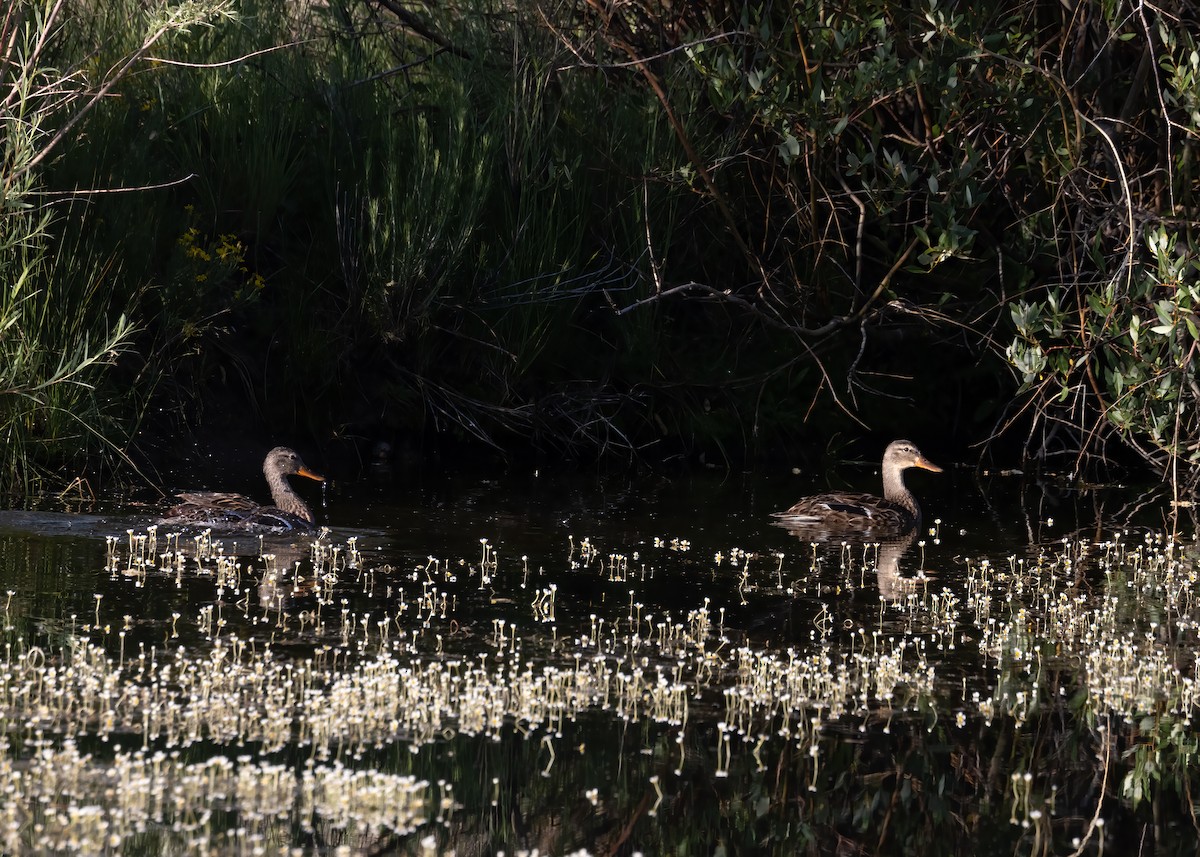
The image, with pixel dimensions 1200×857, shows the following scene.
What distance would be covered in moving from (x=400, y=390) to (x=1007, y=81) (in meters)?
5.66

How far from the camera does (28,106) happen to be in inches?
466

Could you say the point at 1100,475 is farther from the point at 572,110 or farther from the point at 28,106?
the point at 28,106

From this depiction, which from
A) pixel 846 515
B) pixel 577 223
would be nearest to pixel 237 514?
pixel 846 515

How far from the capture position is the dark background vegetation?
12.4 meters

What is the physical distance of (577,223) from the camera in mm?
14508

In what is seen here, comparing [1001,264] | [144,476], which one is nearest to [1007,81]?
[1001,264]

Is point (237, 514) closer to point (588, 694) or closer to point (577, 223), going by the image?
point (588, 694)

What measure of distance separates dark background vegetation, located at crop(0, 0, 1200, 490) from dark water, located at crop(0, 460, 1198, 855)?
7.68ft

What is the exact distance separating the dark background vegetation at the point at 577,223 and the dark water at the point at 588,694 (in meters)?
2.34

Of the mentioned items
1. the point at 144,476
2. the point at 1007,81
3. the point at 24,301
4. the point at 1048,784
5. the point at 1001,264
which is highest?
the point at 1007,81

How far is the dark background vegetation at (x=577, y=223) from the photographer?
40.6ft

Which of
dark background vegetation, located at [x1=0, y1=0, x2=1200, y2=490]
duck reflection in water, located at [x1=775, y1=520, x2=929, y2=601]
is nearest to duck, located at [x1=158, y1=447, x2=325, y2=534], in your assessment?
dark background vegetation, located at [x1=0, y1=0, x2=1200, y2=490]

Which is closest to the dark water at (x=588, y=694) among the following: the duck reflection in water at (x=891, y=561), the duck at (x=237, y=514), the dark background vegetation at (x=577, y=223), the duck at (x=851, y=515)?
the duck reflection in water at (x=891, y=561)

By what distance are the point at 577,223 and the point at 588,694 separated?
7580 mm
